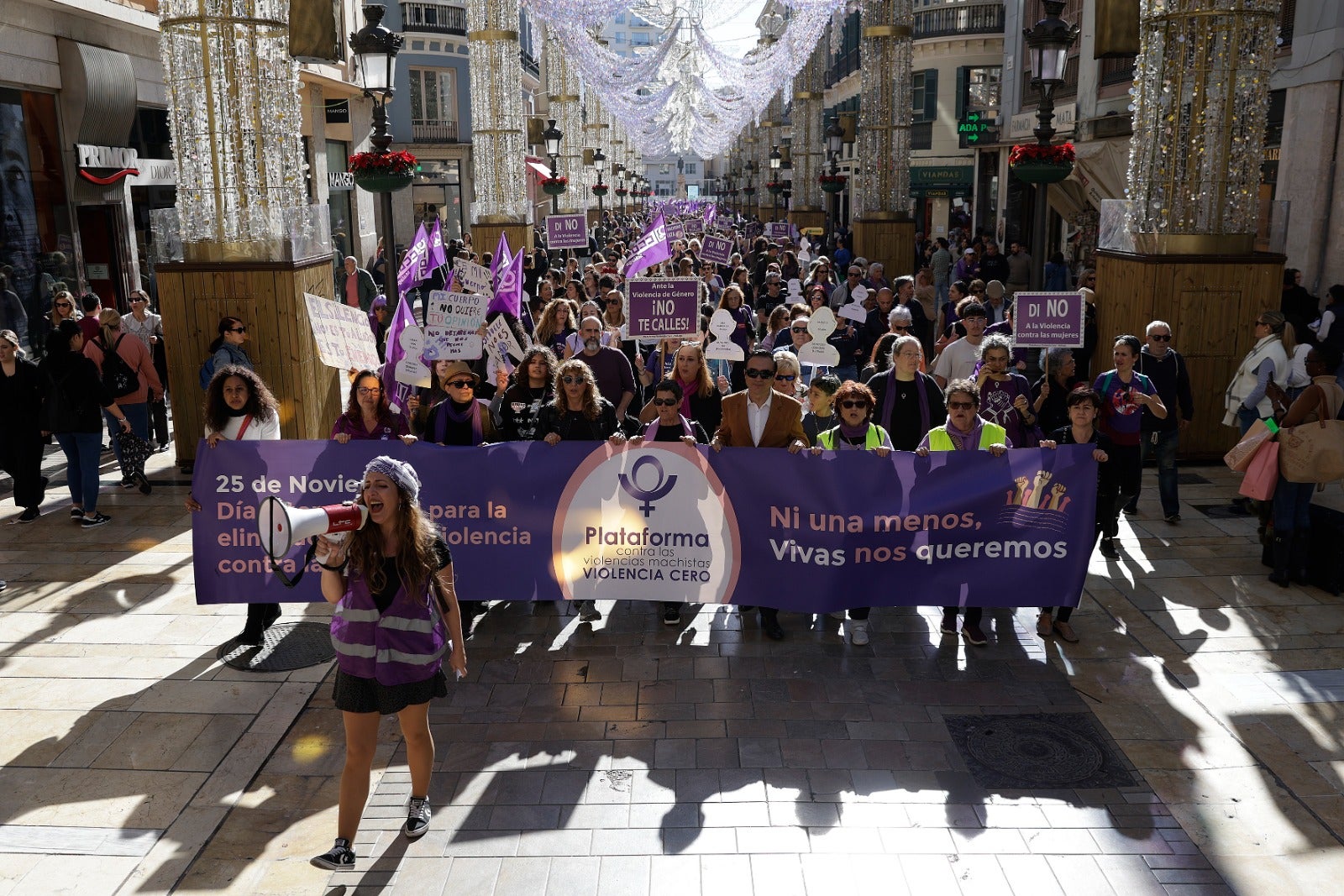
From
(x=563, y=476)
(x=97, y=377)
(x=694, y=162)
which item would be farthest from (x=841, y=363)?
(x=694, y=162)

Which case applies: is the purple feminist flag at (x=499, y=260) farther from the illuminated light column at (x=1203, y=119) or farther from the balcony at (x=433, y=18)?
the balcony at (x=433, y=18)

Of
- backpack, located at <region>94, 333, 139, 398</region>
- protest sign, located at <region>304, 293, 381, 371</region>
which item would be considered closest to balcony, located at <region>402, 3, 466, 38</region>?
backpack, located at <region>94, 333, 139, 398</region>

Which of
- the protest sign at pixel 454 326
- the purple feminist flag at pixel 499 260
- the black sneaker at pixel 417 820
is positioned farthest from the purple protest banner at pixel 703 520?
the purple feminist flag at pixel 499 260

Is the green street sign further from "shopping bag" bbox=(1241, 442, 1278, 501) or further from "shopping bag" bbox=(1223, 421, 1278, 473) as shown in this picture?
"shopping bag" bbox=(1241, 442, 1278, 501)

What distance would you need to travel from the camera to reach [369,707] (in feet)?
16.7

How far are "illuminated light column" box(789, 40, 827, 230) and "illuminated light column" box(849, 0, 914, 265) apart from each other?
59.5 feet

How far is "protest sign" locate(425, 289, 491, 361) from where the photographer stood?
9336mm

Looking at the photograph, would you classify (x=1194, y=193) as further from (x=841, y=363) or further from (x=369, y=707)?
(x=369, y=707)

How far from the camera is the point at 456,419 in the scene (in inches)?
312

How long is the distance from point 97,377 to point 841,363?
7426 millimetres

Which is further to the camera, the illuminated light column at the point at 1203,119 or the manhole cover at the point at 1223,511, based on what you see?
the illuminated light column at the point at 1203,119

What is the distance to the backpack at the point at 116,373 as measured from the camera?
11148mm

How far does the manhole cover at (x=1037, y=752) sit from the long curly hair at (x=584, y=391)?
3025 mm

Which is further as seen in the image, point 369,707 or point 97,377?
point 97,377
